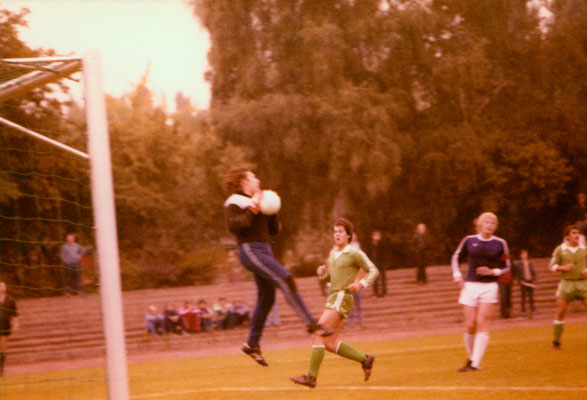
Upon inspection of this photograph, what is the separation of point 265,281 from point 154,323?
17.0m

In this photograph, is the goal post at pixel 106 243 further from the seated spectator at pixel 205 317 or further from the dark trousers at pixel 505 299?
the dark trousers at pixel 505 299

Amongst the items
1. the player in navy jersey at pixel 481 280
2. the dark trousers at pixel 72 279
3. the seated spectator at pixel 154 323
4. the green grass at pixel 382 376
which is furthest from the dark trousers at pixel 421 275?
the dark trousers at pixel 72 279

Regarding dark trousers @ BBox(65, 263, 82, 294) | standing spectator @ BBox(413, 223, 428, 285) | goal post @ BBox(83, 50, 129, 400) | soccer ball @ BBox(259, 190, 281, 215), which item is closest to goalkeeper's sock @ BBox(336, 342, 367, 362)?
soccer ball @ BBox(259, 190, 281, 215)

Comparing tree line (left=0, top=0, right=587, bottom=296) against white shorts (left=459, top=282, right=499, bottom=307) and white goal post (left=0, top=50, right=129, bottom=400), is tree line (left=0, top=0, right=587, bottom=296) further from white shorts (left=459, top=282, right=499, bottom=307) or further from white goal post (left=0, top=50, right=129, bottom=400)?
white goal post (left=0, top=50, right=129, bottom=400)

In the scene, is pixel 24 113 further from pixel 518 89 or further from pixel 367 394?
pixel 518 89

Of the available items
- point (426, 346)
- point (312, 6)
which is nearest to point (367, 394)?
point (426, 346)

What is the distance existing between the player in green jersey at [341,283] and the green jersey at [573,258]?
4.98m

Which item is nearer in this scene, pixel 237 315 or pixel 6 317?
pixel 6 317

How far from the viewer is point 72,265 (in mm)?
9977

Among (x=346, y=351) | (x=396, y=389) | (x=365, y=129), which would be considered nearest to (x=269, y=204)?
(x=346, y=351)

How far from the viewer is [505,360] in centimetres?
1345

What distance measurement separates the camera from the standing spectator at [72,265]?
950cm

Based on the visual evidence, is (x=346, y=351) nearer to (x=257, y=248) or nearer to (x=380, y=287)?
(x=257, y=248)

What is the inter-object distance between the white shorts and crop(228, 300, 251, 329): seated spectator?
48.1 ft
